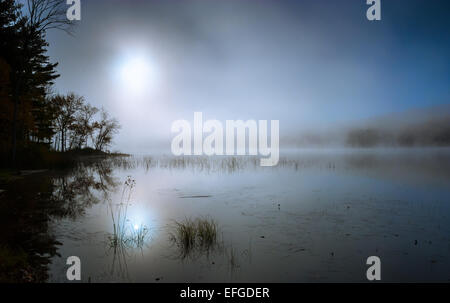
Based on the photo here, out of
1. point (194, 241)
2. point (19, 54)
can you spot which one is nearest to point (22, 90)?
point (19, 54)

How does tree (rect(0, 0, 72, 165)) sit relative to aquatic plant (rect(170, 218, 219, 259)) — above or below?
above

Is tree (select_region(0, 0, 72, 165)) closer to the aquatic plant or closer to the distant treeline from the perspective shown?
the distant treeline

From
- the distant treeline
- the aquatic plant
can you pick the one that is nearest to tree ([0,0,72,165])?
the distant treeline

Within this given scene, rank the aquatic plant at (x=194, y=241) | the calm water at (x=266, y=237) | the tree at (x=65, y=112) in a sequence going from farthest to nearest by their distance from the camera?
the tree at (x=65, y=112)
the aquatic plant at (x=194, y=241)
the calm water at (x=266, y=237)

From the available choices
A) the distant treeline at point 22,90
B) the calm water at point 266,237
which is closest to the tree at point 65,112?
the distant treeline at point 22,90

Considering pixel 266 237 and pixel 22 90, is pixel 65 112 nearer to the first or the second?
pixel 22 90

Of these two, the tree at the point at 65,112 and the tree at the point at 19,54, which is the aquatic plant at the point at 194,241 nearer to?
the tree at the point at 19,54

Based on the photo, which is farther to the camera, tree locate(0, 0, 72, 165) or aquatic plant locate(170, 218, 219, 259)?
tree locate(0, 0, 72, 165)

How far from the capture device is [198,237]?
7938 mm

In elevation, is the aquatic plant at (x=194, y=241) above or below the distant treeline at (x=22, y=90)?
below

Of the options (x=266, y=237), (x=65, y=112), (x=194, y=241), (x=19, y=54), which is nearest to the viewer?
(x=194, y=241)

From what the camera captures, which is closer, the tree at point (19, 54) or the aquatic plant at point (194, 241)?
the aquatic plant at point (194, 241)
